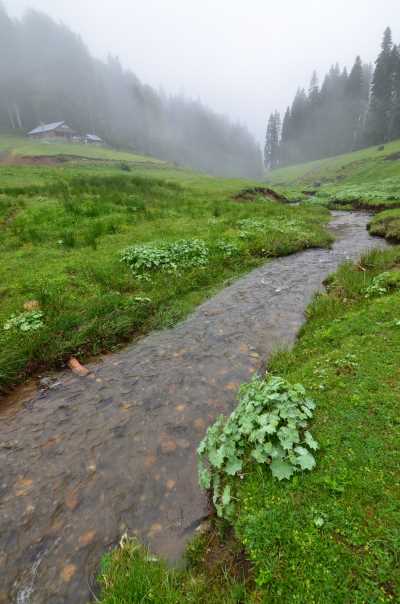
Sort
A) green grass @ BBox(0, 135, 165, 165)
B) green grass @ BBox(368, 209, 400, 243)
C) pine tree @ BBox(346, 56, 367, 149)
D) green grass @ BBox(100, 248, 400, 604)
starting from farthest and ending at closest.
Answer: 1. pine tree @ BBox(346, 56, 367, 149)
2. green grass @ BBox(0, 135, 165, 165)
3. green grass @ BBox(368, 209, 400, 243)
4. green grass @ BBox(100, 248, 400, 604)

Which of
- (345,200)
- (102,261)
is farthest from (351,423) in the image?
(345,200)

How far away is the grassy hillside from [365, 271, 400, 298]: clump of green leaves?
18578 millimetres

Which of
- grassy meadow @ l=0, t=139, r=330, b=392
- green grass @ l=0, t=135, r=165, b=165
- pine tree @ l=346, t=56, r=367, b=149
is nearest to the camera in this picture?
grassy meadow @ l=0, t=139, r=330, b=392

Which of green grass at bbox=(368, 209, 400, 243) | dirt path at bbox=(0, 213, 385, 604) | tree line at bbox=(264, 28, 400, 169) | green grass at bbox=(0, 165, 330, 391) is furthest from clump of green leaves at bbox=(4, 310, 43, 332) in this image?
tree line at bbox=(264, 28, 400, 169)

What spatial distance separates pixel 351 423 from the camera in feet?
11.6

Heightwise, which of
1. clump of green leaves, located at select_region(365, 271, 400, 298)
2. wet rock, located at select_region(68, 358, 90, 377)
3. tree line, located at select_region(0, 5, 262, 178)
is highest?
tree line, located at select_region(0, 5, 262, 178)

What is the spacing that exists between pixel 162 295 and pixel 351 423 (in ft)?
21.7

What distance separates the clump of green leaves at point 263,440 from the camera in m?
3.18

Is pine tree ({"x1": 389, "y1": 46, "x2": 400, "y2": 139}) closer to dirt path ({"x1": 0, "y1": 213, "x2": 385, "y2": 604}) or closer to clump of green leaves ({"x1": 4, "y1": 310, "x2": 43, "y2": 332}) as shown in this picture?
dirt path ({"x1": 0, "y1": 213, "x2": 385, "y2": 604})

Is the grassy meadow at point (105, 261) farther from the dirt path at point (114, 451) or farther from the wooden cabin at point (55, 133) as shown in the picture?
the wooden cabin at point (55, 133)

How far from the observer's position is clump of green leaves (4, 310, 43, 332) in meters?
6.76

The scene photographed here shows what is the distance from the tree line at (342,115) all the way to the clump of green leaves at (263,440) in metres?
86.4

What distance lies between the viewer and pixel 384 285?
25.2 ft

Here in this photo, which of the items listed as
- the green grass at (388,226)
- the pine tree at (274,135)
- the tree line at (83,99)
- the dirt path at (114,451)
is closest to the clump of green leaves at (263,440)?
the dirt path at (114,451)
